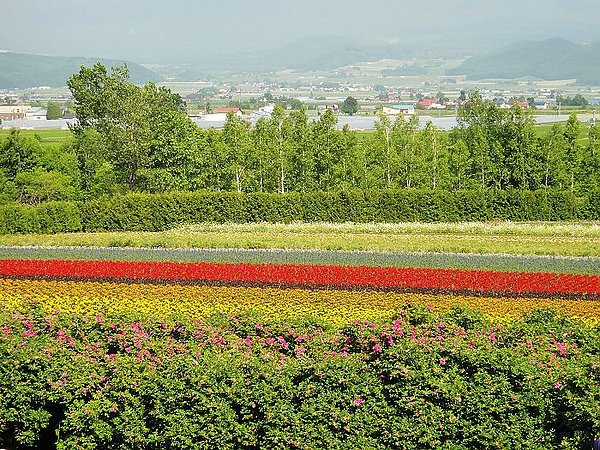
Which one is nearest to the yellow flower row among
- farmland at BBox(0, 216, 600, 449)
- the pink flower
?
the pink flower

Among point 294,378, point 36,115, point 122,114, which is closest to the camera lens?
point 294,378

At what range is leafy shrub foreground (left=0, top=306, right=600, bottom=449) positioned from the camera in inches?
378

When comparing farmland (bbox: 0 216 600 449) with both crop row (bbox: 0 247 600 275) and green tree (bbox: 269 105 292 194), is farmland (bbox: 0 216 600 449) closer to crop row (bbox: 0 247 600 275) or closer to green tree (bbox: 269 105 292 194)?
crop row (bbox: 0 247 600 275)

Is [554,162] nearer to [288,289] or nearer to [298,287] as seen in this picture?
[298,287]

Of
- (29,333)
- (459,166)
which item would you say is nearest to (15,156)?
(459,166)

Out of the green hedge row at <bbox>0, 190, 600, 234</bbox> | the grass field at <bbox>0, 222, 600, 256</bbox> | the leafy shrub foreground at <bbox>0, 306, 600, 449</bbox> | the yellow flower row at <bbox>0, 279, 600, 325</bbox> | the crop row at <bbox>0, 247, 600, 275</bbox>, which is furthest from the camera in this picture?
the green hedge row at <bbox>0, 190, 600, 234</bbox>

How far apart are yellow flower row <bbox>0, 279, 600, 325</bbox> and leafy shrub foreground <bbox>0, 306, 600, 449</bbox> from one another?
5250 mm

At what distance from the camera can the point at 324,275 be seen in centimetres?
1945

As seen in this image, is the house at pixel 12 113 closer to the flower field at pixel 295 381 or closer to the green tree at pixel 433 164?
the green tree at pixel 433 164

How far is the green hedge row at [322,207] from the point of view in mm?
30719

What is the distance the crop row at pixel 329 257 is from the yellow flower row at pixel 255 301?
3756mm

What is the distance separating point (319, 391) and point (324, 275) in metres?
9.54

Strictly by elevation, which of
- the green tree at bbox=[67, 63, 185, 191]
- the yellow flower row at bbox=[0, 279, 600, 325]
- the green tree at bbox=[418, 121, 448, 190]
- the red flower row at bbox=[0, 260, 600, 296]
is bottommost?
the yellow flower row at bbox=[0, 279, 600, 325]

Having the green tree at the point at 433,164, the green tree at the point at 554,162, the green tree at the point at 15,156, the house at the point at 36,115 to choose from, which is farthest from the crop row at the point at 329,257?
the house at the point at 36,115
